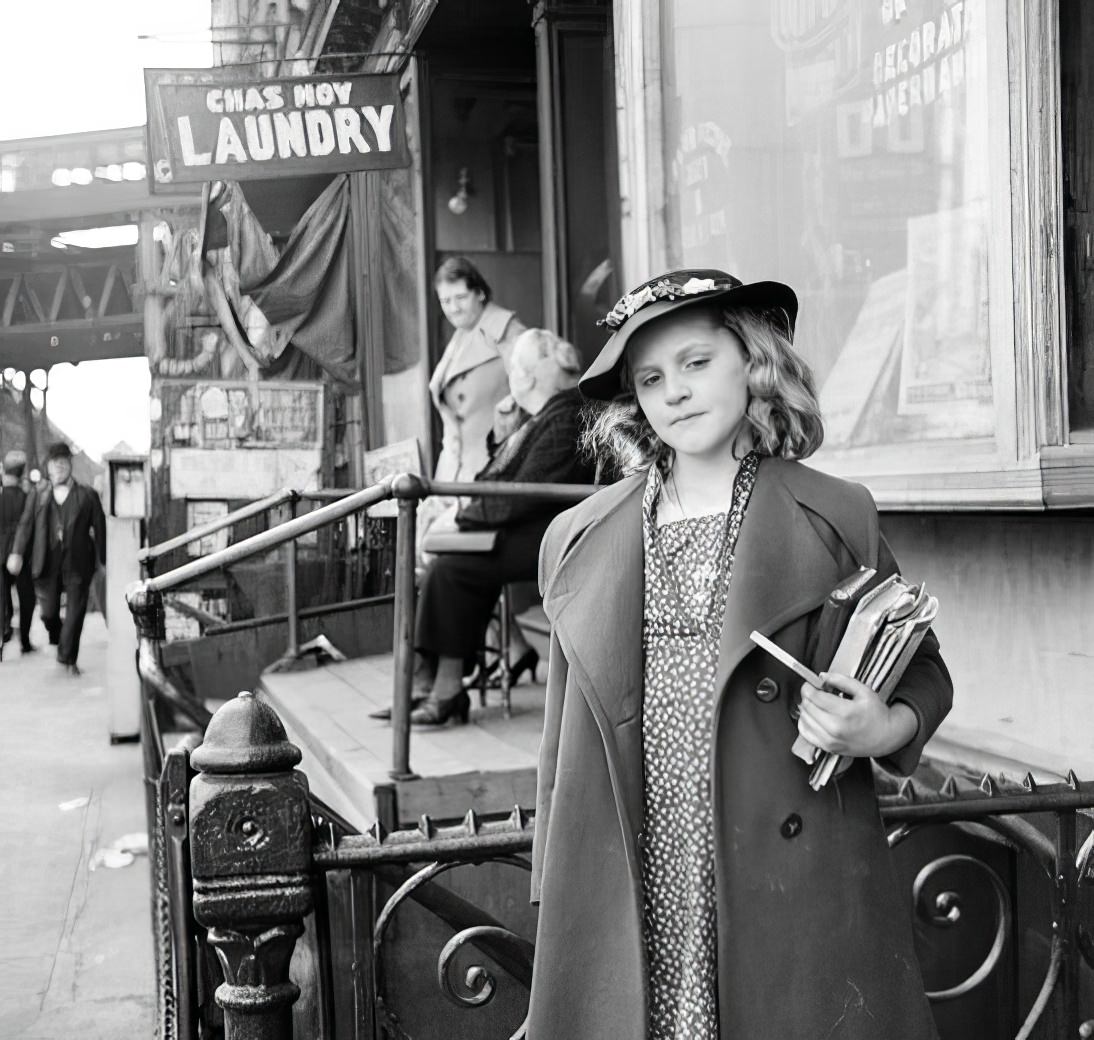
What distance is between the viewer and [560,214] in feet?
25.0

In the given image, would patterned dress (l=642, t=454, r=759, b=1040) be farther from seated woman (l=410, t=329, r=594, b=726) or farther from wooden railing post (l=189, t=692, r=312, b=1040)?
seated woman (l=410, t=329, r=594, b=726)

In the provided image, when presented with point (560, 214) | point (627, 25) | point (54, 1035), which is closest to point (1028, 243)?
point (627, 25)

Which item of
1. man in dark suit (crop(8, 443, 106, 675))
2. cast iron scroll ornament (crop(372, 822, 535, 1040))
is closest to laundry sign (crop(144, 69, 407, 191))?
man in dark suit (crop(8, 443, 106, 675))

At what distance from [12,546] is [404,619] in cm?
1061

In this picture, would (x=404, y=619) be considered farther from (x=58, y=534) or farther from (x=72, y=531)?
(x=58, y=534)

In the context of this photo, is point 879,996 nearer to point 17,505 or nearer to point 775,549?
point 775,549

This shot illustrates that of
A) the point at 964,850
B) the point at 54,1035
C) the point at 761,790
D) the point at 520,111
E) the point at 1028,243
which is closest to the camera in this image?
the point at 761,790

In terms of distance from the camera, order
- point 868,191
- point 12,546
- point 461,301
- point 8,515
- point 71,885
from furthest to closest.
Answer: point 8,515
point 12,546
point 461,301
point 71,885
point 868,191

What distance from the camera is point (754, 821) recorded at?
1.60 meters

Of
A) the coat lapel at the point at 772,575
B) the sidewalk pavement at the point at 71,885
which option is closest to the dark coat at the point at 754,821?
the coat lapel at the point at 772,575

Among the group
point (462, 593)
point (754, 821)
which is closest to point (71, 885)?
point (462, 593)

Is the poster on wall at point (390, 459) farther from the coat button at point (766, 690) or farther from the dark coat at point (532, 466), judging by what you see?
the coat button at point (766, 690)

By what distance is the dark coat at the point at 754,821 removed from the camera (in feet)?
5.26

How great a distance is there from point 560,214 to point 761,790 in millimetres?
6387
